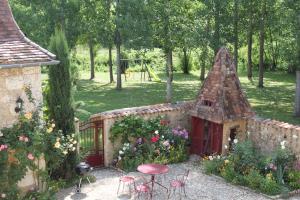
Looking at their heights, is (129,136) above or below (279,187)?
above

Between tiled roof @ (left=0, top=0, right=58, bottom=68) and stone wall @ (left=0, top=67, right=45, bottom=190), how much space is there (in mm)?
359

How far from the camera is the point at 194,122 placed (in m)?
15.6

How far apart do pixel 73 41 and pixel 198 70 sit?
613 inches

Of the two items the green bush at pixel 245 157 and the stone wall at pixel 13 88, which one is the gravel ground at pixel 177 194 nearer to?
the green bush at pixel 245 157

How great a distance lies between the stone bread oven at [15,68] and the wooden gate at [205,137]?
6625 millimetres

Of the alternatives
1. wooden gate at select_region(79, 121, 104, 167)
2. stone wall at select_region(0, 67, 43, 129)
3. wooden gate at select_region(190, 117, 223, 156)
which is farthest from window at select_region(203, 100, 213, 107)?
stone wall at select_region(0, 67, 43, 129)

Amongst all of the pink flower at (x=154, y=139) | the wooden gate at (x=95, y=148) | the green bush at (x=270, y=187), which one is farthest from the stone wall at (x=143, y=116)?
the green bush at (x=270, y=187)

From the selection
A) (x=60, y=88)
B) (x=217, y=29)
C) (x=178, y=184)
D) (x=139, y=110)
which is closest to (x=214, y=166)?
(x=178, y=184)

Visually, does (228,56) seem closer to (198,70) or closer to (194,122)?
(194,122)

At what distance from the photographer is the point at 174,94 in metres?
27.5

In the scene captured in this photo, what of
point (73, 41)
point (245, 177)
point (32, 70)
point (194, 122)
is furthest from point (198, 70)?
point (32, 70)

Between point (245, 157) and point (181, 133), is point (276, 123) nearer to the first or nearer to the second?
point (245, 157)

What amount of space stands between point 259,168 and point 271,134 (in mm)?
1495

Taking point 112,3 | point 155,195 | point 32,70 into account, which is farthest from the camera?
point 112,3
